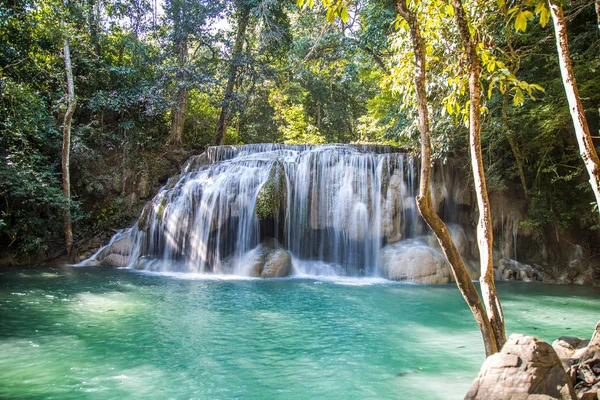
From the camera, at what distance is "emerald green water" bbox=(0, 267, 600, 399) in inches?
145

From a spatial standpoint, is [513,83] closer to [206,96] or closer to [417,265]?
[417,265]

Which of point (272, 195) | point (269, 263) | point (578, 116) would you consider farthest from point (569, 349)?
point (272, 195)

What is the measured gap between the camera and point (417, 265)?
1022cm

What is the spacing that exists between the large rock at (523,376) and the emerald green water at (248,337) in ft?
3.45

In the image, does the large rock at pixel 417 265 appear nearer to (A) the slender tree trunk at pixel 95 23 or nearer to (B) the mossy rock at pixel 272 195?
(B) the mossy rock at pixel 272 195

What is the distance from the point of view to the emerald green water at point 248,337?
370 centimetres

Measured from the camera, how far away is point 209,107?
63.5 feet

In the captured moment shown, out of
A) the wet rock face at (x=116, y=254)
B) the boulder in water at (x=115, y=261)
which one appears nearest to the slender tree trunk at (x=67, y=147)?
the wet rock face at (x=116, y=254)

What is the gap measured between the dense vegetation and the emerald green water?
116 inches

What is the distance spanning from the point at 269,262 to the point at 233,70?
9.43 m

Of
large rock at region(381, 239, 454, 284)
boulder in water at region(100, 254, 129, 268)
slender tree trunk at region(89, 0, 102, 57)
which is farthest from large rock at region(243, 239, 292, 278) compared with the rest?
slender tree trunk at region(89, 0, 102, 57)

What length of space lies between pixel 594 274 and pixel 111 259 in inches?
537

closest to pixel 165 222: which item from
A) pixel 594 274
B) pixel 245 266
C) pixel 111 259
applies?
pixel 111 259

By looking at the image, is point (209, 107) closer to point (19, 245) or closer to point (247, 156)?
point (247, 156)
